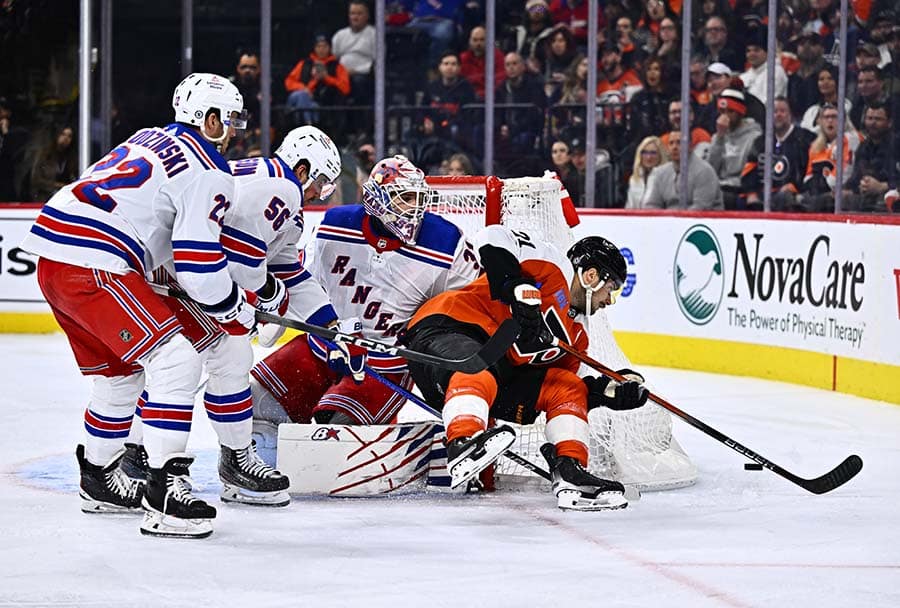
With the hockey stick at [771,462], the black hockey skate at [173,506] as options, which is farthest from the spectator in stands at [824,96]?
the black hockey skate at [173,506]

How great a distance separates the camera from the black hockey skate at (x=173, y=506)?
3400mm

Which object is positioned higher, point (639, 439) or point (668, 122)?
point (668, 122)

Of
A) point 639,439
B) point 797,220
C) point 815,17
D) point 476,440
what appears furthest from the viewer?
point 815,17

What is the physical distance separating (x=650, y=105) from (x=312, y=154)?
166 inches

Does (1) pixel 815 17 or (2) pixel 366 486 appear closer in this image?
(2) pixel 366 486

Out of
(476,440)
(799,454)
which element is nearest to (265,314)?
(476,440)

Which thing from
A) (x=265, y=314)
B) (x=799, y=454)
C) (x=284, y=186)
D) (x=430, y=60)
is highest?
(x=430, y=60)

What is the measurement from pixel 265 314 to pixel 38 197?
17.2ft

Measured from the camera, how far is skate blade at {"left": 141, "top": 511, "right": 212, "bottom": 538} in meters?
3.41

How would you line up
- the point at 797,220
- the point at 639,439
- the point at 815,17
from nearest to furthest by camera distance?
1. the point at 639,439
2. the point at 797,220
3. the point at 815,17

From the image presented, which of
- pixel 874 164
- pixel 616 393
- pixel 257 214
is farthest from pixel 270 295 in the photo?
pixel 874 164

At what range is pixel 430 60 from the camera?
8.37m

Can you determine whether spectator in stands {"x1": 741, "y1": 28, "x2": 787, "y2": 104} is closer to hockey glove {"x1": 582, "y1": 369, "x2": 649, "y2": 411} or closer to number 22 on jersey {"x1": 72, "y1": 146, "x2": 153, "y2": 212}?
hockey glove {"x1": 582, "y1": 369, "x2": 649, "y2": 411}

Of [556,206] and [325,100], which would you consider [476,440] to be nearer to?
[556,206]
